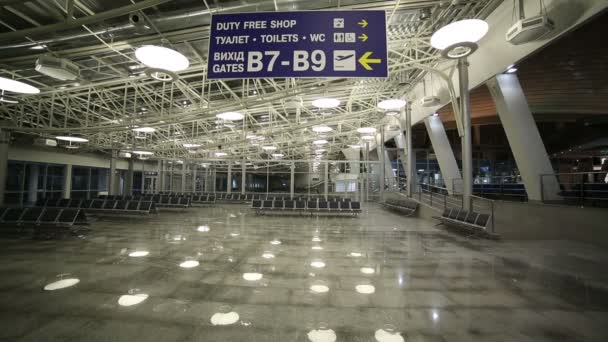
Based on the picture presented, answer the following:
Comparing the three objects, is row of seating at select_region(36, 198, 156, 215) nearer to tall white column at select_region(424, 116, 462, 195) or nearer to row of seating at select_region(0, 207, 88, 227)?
row of seating at select_region(0, 207, 88, 227)

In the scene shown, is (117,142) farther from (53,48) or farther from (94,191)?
(53,48)

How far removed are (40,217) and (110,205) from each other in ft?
15.7

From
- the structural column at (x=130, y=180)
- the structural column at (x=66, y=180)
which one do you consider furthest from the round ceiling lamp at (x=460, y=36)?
the structural column at (x=130, y=180)

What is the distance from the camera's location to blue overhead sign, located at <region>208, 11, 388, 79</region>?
477 cm

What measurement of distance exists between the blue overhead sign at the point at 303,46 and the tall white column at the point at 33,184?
2553 cm

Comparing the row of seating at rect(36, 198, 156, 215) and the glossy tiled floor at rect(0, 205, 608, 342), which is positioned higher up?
the row of seating at rect(36, 198, 156, 215)

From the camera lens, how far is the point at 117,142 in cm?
2172

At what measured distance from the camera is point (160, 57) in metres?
6.00

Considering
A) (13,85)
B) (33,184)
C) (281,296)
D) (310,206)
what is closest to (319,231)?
(310,206)

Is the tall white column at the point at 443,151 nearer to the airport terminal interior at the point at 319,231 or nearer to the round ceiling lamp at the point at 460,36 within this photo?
the airport terminal interior at the point at 319,231

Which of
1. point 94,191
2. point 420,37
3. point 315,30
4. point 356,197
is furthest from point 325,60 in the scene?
point 94,191

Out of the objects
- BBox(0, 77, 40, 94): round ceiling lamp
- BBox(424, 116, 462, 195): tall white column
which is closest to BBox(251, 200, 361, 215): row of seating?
BBox(424, 116, 462, 195): tall white column

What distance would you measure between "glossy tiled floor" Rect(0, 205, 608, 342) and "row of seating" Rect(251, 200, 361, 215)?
6.99 metres

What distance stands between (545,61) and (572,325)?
41.1 ft
